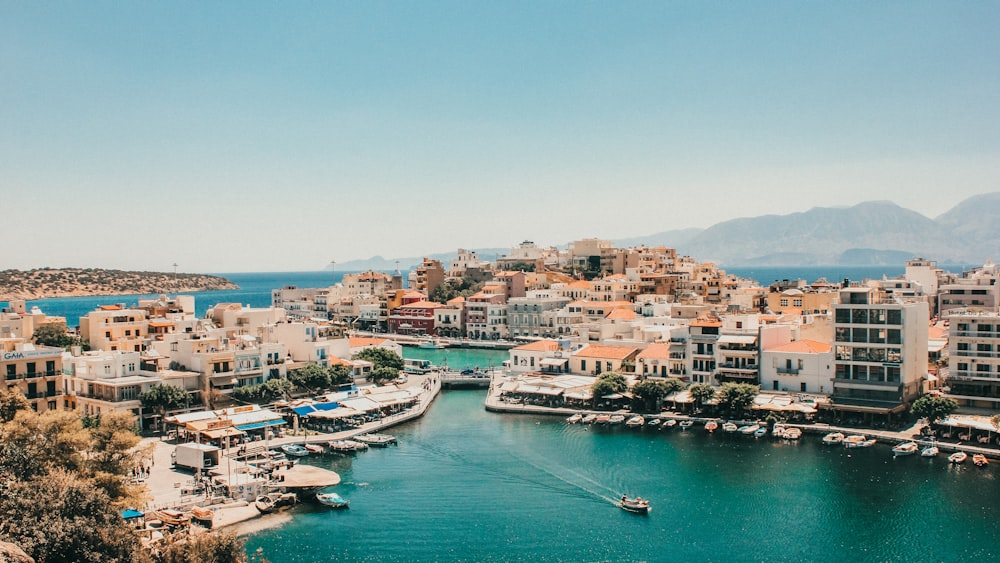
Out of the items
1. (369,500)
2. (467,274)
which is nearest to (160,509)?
(369,500)

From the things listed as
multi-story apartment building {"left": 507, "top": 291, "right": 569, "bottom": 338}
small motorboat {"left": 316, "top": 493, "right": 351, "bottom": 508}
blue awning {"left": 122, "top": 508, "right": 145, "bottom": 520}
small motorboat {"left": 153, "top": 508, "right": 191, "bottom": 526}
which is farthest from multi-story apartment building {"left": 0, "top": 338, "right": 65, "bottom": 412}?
multi-story apartment building {"left": 507, "top": 291, "right": 569, "bottom": 338}

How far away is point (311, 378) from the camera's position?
49844 mm

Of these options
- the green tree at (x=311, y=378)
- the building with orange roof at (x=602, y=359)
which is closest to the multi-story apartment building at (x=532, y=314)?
the building with orange roof at (x=602, y=359)

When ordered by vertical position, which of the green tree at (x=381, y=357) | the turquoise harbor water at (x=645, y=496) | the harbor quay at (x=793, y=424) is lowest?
the turquoise harbor water at (x=645, y=496)

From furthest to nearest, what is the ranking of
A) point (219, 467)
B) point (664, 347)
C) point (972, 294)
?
point (972, 294), point (664, 347), point (219, 467)

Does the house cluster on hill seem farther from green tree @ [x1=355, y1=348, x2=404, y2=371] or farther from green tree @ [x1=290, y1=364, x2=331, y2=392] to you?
green tree @ [x1=355, y1=348, x2=404, y2=371]

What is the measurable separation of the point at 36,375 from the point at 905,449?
39229 mm

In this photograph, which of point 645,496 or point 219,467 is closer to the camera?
point 645,496

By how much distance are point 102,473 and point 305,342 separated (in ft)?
92.1

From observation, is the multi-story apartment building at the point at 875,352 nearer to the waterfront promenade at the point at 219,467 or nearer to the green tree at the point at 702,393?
the green tree at the point at 702,393

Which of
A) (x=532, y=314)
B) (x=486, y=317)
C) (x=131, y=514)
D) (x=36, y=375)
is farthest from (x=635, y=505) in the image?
(x=486, y=317)

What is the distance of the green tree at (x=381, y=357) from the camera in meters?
58.7

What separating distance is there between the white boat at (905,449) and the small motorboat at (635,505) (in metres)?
13.9

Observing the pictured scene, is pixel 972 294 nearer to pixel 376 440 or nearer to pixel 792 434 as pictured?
pixel 792 434
